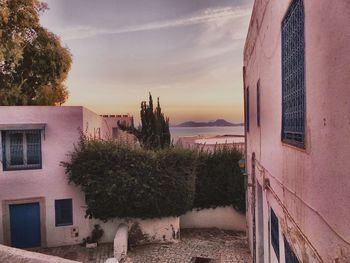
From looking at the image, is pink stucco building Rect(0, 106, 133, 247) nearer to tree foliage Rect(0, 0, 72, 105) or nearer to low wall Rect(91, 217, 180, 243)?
low wall Rect(91, 217, 180, 243)

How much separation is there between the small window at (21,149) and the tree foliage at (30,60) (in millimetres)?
8072

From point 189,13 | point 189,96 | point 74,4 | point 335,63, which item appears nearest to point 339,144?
point 335,63

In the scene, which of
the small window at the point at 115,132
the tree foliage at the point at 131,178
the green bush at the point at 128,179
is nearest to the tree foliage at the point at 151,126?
the small window at the point at 115,132

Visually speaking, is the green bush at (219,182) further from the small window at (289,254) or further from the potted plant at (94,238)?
the small window at (289,254)

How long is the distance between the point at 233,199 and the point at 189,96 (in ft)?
86.5

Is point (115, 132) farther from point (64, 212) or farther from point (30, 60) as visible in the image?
point (64, 212)

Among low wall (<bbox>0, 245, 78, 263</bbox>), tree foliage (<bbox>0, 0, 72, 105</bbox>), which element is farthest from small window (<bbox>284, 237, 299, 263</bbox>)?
tree foliage (<bbox>0, 0, 72, 105</bbox>)

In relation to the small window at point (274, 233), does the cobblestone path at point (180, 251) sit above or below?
below

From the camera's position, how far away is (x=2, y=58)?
18125 mm

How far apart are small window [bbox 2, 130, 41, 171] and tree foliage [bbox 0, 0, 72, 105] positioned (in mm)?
8072

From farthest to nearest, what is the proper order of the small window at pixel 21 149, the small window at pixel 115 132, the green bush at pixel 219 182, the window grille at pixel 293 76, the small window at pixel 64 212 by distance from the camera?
the small window at pixel 115 132, the green bush at pixel 219 182, the small window at pixel 64 212, the small window at pixel 21 149, the window grille at pixel 293 76

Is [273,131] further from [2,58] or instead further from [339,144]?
[2,58]

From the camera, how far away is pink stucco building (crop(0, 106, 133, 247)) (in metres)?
12.8

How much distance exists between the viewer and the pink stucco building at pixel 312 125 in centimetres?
236
